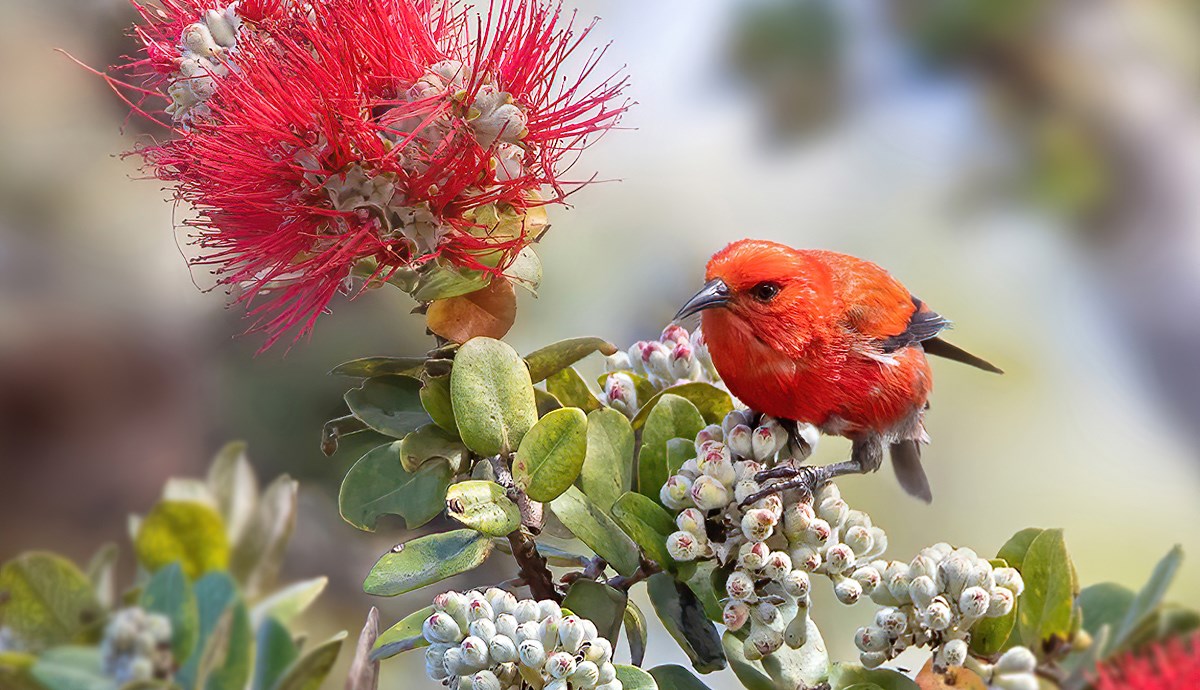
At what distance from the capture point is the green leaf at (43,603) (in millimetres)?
442

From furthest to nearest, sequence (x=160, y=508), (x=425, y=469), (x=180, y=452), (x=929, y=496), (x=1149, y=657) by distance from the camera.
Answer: (x=180, y=452), (x=929, y=496), (x=425, y=469), (x=160, y=508), (x=1149, y=657)

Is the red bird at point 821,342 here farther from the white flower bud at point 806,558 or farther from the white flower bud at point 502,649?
the white flower bud at point 502,649

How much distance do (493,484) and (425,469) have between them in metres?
0.08

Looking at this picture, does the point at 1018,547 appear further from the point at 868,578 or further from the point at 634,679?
the point at 634,679

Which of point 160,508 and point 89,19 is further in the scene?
point 89,19

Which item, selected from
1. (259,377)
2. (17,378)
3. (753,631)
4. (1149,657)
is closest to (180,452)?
(259,377)

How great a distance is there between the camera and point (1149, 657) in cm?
35

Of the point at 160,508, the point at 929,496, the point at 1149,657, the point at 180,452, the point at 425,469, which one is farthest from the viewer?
the point at 180,452

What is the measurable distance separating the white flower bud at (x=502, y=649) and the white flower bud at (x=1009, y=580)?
0.22m

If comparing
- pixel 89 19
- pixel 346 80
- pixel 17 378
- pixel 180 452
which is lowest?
pixel 180 452

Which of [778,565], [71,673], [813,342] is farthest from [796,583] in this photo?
[71,673]

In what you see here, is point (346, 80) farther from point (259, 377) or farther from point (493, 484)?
point (259, 377)

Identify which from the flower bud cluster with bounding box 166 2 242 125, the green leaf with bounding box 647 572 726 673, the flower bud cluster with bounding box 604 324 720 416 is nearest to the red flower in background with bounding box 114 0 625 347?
the flower bud cluster with bounding box 166 2 242 125

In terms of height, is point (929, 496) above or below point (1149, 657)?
below
